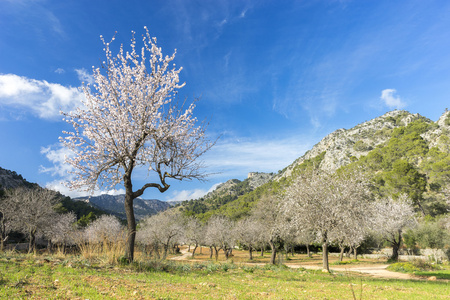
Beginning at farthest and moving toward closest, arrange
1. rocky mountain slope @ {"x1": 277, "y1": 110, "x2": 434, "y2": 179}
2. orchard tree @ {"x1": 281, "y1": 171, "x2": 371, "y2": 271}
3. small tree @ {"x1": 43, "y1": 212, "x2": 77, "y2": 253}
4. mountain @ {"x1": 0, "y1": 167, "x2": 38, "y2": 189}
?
rocky mountain slope @ {"x1": 277, "y1": 110, "x2": 434, "y2": 179} < mountain @ {"x1": 0, "y1": 167, "x2": 38, "y2": 189} < small tree @ {"x1": 43, "y1": 212, "x2": 77, "y2": 253} < orchard tree @ {"x1": 281, "y1": 171, "x2": 371, "y2": 271}

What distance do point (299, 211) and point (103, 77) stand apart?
1851cm

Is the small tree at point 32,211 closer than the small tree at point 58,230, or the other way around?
the small tree at point 32,211

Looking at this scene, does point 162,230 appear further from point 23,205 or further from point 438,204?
point 438,204

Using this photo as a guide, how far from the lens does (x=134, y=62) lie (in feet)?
45.3

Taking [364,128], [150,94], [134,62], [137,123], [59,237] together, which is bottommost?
[59,237]

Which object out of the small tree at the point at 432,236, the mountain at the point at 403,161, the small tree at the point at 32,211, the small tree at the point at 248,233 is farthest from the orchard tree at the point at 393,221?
the small tree at the point at 32,211

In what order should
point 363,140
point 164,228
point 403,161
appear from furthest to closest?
point 363,140 < point 164,228 < point 403,161

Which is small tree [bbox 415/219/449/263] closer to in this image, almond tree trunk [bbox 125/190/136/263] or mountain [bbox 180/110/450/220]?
mountain [bbox 180/110/450/220]

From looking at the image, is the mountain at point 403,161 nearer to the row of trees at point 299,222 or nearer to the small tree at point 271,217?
the small tree at point 271,217

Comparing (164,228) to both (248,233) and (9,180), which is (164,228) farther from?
(9,180)

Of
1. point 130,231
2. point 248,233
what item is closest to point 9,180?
point 248,233

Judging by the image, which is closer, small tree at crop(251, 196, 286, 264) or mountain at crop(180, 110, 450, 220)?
small tree at crop(251, 196, 286, 264)

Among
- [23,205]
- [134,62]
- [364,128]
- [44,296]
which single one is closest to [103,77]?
[134,62]

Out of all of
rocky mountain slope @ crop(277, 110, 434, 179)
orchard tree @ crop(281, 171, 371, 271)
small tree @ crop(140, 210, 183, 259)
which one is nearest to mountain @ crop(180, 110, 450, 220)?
rocky mountain slope @ crop(277, 110, 434, 179)
